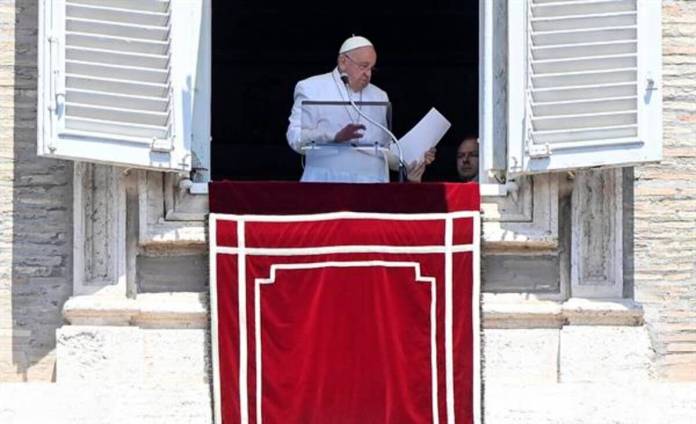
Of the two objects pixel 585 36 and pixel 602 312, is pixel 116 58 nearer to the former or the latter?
pixel 585 36

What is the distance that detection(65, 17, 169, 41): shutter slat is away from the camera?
405 inches

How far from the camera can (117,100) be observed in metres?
10.3

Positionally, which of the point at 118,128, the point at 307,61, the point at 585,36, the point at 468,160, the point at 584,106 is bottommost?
the point at 468,160

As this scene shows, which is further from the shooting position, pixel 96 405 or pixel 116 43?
pixel 116 43

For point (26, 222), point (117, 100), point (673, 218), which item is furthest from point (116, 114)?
point (673, 218)

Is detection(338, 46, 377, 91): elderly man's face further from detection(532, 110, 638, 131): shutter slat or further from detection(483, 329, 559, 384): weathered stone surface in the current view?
detection(483, 329, 559, 384): weathered stone surface

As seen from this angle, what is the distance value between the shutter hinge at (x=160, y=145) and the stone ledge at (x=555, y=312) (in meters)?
1.60

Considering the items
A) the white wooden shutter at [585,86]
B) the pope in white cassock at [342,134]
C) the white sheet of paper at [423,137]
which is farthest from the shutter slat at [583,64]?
the pope in white cassock at [342,134]

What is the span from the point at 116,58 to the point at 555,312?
2.29 m

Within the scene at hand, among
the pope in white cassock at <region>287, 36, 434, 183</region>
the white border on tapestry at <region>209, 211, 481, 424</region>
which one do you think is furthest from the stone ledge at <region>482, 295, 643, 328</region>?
the pope in white cassock at <region>287, 36, 434, 183</region>

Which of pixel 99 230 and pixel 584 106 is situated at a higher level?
pixel 584 106

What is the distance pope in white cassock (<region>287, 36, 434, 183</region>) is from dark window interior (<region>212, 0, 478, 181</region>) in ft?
11.6

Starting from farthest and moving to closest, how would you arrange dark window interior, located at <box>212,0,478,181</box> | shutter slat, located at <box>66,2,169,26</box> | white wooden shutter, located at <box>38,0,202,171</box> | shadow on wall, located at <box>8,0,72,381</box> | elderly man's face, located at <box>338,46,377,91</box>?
dark window interior, located at <box>212,0,478,181</box> < elderly man's face, located at <box>338,46,377,91</box> < shadow on wall, located at <box>8,0,72,381</box> < shutter slat, located at <box>66,2,169,26</box> < white wooden shutter, located at <box>38,0,202,171</box>

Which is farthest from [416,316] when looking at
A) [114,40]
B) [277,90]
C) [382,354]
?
[277,90]
